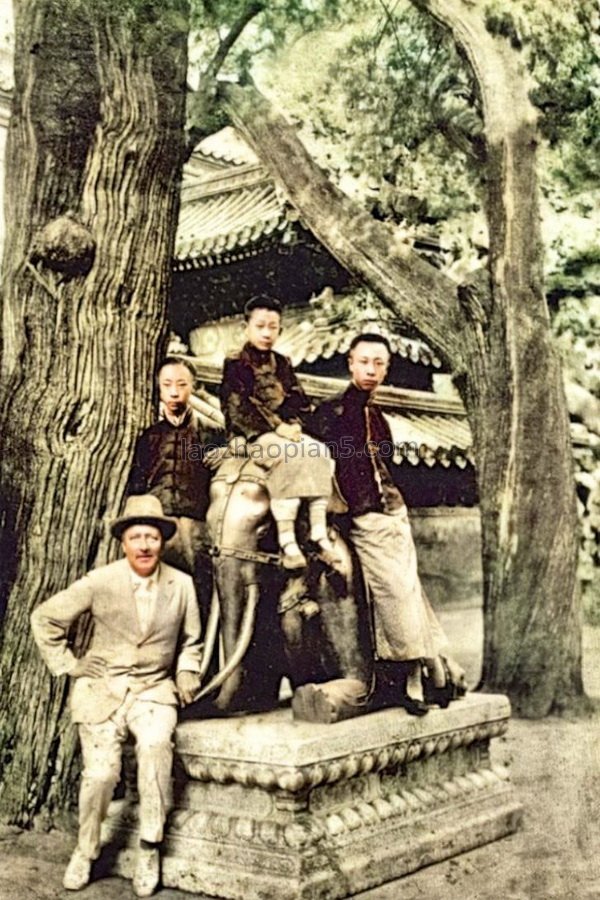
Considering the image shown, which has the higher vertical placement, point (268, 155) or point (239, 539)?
point (268, 155)

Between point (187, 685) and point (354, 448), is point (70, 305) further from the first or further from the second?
point (187, 685)

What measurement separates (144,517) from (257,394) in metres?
0.54

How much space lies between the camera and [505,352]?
4.52 meters

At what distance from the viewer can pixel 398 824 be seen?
3279 mm

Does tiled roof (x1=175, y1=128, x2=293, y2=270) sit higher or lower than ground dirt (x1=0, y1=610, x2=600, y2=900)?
higher

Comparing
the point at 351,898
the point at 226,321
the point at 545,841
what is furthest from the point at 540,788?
the point at 226,321

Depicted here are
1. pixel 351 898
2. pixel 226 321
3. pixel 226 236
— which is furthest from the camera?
pixel 226 236

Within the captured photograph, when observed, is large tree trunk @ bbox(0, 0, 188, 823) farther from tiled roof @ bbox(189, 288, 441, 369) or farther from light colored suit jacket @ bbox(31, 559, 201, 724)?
tiled roof @ bbox(189, 288, 441, 369)

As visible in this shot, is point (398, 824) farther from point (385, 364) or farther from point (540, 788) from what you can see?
point (385, 364)

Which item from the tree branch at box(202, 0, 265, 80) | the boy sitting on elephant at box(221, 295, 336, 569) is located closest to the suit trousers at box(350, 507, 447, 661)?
the boy sitting on elephant at box(221, 295, 336, 569)

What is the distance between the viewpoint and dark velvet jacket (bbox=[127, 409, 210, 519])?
3.56m

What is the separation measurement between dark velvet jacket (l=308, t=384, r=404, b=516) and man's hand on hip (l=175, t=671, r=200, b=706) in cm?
73

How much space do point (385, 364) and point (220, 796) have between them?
1430mm

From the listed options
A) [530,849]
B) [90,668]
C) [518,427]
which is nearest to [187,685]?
[90,668]
